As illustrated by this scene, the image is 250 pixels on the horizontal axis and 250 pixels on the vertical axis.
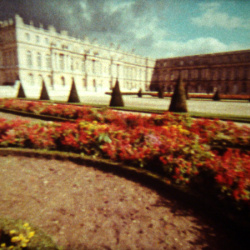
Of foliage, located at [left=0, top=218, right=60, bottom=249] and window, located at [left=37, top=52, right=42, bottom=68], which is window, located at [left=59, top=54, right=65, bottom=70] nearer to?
window, located at [left=37, top=52, right=42, bottom=68]

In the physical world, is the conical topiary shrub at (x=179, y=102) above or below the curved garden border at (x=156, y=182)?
above

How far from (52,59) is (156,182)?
4506cm

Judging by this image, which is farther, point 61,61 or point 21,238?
point 61,61

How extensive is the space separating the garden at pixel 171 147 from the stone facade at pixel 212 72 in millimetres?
46075

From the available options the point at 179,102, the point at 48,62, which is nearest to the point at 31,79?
the point at 48,62

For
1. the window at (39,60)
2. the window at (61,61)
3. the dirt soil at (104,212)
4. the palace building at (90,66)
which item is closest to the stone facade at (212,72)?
the palace building at (90,66)

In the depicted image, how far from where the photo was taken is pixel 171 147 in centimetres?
438

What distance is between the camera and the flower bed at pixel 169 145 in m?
3.40

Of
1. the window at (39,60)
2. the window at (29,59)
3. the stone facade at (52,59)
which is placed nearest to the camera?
the stone facade at (52,59)

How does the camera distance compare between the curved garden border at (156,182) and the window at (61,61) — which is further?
the window at (61,61)

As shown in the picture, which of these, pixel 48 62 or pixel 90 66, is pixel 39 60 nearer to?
pixel 48 62

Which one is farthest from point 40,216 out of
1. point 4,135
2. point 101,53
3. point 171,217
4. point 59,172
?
point 101,53

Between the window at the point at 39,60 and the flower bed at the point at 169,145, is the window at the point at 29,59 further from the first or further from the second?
the flower bed at the point at 169,145

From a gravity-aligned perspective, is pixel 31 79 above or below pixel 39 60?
below
